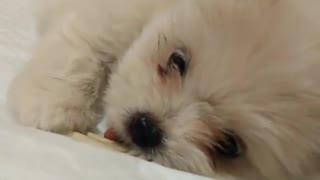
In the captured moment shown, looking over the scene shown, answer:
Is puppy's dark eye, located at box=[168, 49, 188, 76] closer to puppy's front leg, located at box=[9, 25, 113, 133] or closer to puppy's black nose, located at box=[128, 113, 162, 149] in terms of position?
puppy's black nose, located at box=[128, 113, 162, 149]

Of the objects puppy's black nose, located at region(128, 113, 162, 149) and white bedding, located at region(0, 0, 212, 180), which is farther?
puppy's black nose, located at region(128, 113, 162, 149)

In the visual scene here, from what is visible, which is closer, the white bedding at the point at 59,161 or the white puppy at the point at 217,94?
the white bedding at the point at 59,161

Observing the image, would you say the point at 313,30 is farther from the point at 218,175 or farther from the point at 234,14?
the point at 218,175

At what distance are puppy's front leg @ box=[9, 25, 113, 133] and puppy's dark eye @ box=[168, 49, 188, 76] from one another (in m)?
0.20

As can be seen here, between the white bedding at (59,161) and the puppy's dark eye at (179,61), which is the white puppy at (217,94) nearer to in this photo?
the puppy's dark eye at (179,61)

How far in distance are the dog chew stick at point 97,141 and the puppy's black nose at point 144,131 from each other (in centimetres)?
3

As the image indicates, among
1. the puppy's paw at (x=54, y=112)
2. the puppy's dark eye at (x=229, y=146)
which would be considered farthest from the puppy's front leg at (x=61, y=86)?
the puppy's dark eye at (x=229, y=146)

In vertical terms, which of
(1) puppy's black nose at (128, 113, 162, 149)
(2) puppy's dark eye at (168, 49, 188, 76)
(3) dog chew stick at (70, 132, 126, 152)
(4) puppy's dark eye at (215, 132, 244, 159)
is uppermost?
(2) puppy's dark eye at (168, 49, 188, 76)

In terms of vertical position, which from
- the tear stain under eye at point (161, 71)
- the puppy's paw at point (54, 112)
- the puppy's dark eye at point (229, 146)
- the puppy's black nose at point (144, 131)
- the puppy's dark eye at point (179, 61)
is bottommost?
the puppy's paw at point (54, 112)

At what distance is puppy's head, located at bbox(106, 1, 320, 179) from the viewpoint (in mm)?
1171

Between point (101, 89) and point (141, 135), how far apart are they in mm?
205

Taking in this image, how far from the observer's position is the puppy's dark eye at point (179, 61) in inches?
47.8

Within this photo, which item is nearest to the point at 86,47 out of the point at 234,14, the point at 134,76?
the point at 134,76

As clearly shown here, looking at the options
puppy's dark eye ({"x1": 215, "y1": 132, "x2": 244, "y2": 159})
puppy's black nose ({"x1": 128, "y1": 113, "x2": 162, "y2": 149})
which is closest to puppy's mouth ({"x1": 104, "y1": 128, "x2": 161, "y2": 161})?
puppy's black nose ({"x1": 128, "y1": 113, "x2": 162, "y2": 149})
